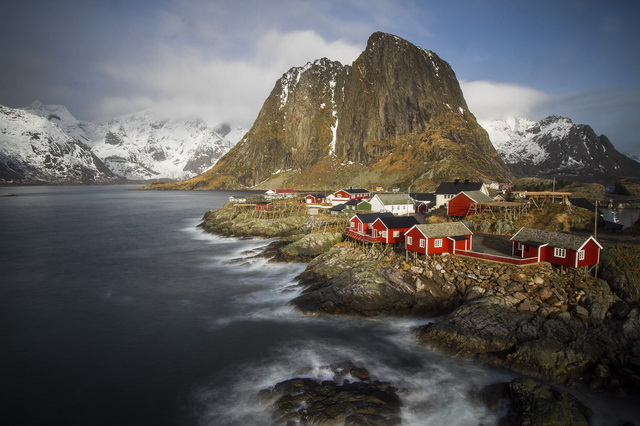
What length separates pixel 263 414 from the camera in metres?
17.1

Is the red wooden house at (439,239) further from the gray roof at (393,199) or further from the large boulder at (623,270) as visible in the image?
the gray roof at (393,199)

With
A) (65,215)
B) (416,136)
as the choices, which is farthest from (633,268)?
(416,136)

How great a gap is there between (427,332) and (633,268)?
16.4 metres

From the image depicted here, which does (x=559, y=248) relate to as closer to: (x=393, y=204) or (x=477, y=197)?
(x=477, y=197)

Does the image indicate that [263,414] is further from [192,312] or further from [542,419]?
[192,312]

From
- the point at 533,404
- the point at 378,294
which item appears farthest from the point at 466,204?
the point at 533,404

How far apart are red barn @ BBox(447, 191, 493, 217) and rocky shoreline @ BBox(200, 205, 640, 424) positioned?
53.2 feet

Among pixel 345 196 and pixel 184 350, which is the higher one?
pixel 345 196

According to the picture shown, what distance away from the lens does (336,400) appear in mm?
16922

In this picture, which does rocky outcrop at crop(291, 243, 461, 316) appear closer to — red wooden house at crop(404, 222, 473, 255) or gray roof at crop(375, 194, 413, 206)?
A: red wooden house at crop(404, 222, 473, 255)

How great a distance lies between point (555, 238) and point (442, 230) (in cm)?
863

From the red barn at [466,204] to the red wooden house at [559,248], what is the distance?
52.3 feet

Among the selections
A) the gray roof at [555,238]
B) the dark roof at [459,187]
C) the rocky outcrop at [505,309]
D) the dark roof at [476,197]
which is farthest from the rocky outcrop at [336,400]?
the dark roof at [459,187]

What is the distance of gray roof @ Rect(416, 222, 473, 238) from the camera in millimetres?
32656
